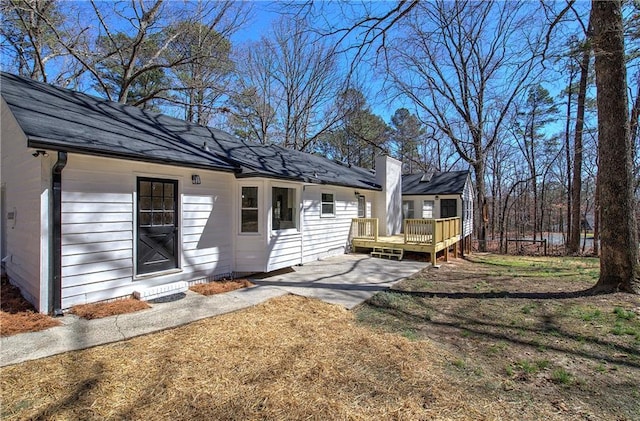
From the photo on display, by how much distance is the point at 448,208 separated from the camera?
1573 centimetres

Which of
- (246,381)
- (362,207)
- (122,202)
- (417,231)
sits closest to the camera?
(246,381)

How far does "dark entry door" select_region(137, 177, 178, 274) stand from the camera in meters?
5.48

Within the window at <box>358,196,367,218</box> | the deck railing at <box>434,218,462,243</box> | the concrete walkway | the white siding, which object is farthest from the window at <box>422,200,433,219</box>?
the white siding

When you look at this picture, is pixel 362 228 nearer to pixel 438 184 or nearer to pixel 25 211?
pixel 438 184

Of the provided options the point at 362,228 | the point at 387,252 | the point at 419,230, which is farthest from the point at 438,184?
the point at 387,252

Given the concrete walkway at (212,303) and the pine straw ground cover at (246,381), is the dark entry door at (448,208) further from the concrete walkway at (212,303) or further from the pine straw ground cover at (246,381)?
the pine straw ground cover at (246,381)

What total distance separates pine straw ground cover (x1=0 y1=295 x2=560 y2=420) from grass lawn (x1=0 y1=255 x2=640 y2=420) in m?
0.01

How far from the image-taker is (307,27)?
6.10m

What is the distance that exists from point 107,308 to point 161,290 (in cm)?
101

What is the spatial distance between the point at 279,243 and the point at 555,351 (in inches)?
217

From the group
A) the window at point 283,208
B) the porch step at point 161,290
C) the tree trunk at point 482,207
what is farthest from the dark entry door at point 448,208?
the porch step at point 161,290

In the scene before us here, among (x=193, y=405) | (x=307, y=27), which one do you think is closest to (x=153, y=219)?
(x=193, y=405)

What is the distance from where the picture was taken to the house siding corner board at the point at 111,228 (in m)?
4.55

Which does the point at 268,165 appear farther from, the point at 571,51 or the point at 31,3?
the point at 31,3
